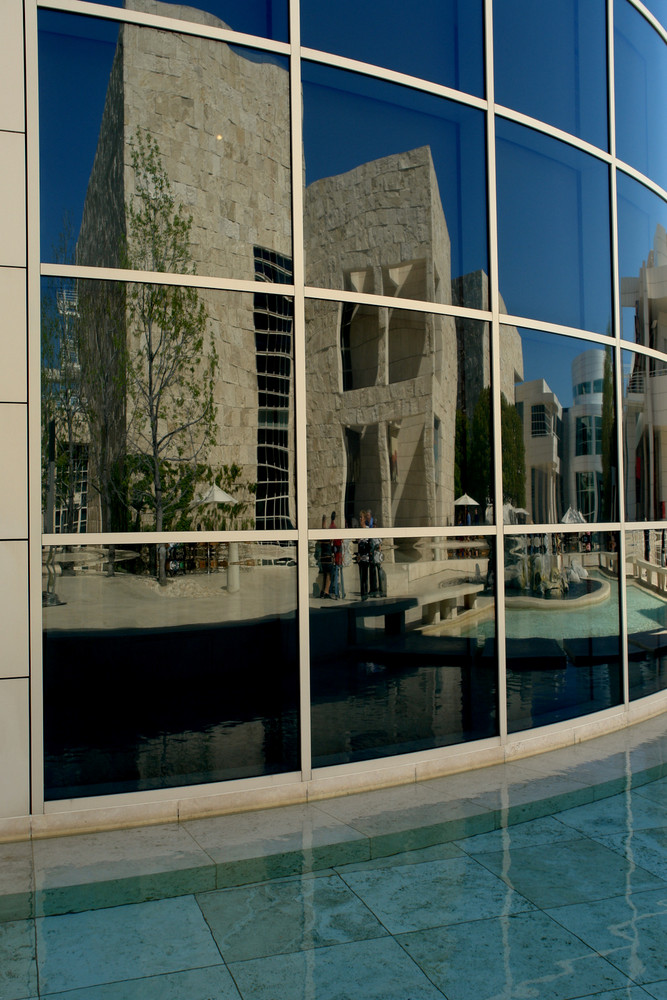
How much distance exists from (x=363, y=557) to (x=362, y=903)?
3.03 m

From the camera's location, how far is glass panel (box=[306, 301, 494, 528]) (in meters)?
7.35

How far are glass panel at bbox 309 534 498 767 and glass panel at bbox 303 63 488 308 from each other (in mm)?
2458

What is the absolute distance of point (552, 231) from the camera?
29.5ft

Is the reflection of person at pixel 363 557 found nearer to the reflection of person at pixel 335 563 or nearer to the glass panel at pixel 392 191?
the reflection of person at pixel 335 563

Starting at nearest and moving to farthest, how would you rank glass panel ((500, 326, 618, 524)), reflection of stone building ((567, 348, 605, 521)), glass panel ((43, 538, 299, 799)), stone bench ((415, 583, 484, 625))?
1. glass panel ((43, 538, 299, 799))
2. stone bench ((415, 583, 484, 625))
3. glass panel ((500, 326, 618, 524))
4. reflection of stone building ((567, 348, 605, 521))

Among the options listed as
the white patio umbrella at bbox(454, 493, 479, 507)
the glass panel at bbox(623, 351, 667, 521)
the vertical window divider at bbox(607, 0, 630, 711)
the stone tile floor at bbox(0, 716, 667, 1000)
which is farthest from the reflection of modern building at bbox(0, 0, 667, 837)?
the glass panel at bbox(623, 351, 667, 521)

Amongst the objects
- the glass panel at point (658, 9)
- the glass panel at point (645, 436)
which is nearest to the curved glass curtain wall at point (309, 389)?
the glass panel at point (645, 436)

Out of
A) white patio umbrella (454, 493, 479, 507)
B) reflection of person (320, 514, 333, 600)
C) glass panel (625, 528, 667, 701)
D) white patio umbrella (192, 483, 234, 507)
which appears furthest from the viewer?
glass panel (625, 528, 667, 701)

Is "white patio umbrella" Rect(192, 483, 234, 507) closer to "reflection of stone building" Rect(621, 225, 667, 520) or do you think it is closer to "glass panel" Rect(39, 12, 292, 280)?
"glass panel" Rect(39, 12, 292, 280)

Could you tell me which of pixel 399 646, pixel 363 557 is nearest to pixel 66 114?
pixel 363 557

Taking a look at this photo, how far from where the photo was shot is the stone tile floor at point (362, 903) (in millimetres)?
4207

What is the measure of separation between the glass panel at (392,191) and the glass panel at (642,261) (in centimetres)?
257

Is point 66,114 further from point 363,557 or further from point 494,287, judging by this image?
point 363,557

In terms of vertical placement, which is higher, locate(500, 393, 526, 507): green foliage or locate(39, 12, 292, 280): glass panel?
locate(39, 12, 292, 280): glass panel
